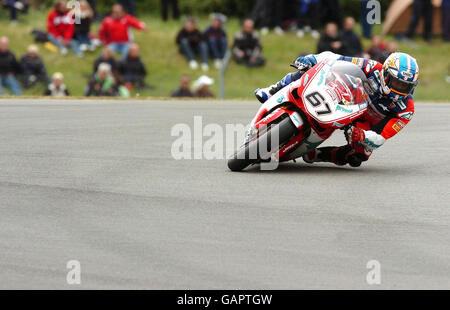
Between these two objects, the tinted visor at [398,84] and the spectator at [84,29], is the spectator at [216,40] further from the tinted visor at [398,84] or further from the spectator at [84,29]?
the tinted visor at [398,84]

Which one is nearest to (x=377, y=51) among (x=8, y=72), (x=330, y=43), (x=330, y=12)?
(x=330, y=43)

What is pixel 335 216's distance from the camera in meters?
6.63

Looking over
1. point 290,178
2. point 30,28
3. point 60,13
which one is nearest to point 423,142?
point 290,178

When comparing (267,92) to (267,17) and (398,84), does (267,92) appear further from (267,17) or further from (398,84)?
(267,17)

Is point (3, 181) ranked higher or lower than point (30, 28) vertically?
lower

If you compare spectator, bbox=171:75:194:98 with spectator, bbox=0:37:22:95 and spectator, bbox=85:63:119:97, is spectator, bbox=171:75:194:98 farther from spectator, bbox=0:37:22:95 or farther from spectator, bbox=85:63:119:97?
spectator, bbox=0:37:22:95

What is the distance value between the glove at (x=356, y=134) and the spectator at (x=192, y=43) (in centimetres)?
953

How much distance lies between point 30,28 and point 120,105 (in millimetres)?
6228

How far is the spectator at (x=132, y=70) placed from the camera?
1527cm

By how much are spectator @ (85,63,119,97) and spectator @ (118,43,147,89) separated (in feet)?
1.20

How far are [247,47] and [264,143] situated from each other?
9769 mm

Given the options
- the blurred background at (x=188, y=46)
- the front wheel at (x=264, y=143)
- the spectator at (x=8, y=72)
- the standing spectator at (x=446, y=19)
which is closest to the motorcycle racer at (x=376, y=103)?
the front wheel at (x=264, y=143)
